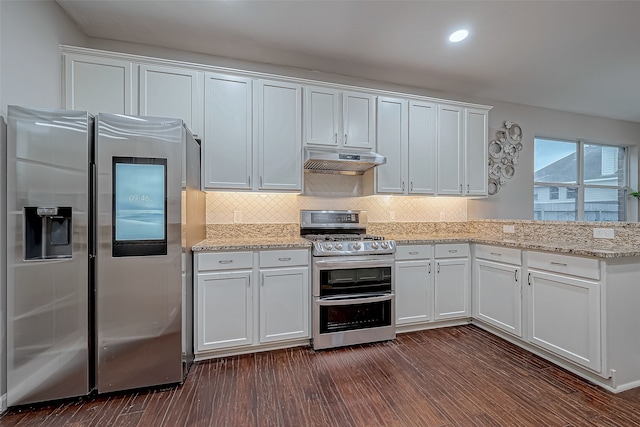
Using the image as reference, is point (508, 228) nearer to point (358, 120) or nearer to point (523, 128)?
point (523, 128)

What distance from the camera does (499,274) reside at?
9.15 feet

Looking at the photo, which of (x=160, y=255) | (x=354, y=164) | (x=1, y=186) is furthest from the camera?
(x=354, y=164)

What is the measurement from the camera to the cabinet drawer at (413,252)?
9.45ft

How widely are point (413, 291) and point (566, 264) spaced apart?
125 cm

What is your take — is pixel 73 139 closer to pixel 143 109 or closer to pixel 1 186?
pixel 1 186

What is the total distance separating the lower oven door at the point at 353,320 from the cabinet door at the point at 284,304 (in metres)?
0.12

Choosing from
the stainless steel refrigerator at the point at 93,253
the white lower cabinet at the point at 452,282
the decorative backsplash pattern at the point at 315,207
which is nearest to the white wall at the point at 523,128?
the decorative backsplash pattern at the point at 315,207

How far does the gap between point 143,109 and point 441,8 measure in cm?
253

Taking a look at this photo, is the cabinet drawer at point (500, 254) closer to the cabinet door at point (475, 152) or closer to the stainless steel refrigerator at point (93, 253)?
the cabinet door at point (475, 152)

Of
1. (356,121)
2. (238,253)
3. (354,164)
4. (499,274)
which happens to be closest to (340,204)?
(354,164)

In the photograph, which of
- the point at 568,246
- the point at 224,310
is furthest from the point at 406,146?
the point at 224,310

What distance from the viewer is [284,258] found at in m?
2.53

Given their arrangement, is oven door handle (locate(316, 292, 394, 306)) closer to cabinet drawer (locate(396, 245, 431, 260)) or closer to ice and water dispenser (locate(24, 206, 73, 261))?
cabinet drawer (locate(396, 245, 431, 260))

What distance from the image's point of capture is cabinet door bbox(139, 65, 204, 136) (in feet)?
7.95
